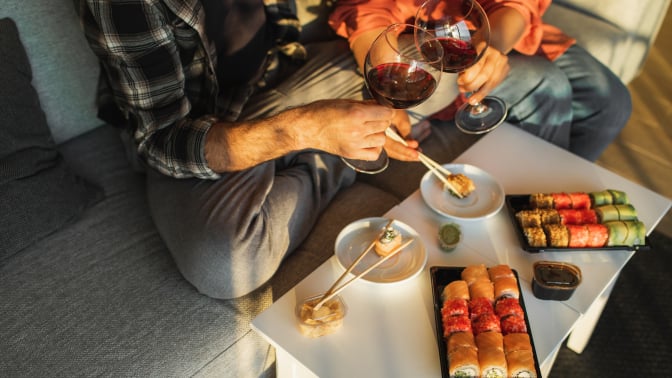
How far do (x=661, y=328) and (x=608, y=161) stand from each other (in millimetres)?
763

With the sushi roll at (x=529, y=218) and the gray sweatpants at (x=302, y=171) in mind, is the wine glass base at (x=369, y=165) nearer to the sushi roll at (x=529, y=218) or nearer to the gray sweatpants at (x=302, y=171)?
the gray sweatpants at (x=302, y=171)

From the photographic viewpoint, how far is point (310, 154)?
1.50 metres

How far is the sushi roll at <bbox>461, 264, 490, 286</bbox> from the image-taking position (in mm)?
1075

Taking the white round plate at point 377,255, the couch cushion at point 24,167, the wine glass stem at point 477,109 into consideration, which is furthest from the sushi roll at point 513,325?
the couch cushion at point 24,167

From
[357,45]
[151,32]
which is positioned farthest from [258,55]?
[151,32]

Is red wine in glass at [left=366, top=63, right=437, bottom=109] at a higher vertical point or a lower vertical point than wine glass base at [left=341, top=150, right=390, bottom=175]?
higher

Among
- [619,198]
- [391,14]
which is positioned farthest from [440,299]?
[391,14]

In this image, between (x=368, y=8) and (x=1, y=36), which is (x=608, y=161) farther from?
(x=1, y=36)

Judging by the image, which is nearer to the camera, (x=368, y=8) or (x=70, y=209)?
(x=70, y=209)

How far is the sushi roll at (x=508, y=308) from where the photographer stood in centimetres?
102

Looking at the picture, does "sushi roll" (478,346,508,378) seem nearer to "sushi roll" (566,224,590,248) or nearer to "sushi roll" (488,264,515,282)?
"sushi roll" (488,264,515,282)

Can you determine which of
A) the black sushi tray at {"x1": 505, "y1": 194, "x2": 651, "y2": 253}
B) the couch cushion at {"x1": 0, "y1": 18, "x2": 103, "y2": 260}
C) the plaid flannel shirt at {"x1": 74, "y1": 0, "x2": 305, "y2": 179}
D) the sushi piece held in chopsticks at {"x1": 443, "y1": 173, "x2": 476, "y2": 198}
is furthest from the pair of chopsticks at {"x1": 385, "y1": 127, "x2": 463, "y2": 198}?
the couch cushion at {"x1": 0, "y1": 18, "x2": 103, "y2": 260}

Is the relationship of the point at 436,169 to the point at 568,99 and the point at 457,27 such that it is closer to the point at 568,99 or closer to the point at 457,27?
the point at 457,27

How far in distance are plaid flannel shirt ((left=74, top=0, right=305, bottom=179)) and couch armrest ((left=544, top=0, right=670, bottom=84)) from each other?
4.14 feet
